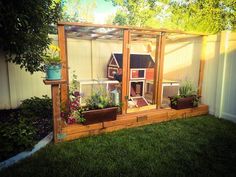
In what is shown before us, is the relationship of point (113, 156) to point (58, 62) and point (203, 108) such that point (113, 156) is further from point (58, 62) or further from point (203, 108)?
point (203, 108)

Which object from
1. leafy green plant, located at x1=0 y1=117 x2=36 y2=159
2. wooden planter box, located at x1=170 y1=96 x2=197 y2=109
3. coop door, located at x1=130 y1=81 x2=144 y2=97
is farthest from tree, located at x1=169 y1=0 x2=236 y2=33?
leafy green plant, located at x1=0 y1=117 x2=36 y2=159

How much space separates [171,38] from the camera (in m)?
5.37

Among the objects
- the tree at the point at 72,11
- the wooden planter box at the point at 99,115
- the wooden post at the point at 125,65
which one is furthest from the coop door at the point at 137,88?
the tree at the point at 72,11

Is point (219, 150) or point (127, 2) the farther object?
point (127, 2)

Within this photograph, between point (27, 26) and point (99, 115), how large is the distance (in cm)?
194

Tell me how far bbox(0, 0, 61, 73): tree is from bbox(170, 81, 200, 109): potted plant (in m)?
3.02

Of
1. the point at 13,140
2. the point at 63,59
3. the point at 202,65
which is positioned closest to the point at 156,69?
the point at 202,65

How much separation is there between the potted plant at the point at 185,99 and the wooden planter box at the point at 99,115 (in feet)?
5.35

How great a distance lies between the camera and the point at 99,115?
344 centimetres

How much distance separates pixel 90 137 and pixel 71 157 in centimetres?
67

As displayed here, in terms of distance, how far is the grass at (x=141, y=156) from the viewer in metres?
2.38

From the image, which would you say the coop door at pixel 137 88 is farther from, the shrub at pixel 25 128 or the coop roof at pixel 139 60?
the shrub at pixel 25 128

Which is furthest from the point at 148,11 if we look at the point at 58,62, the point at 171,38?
the point at 58,62

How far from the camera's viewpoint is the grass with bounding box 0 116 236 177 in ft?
7.82
